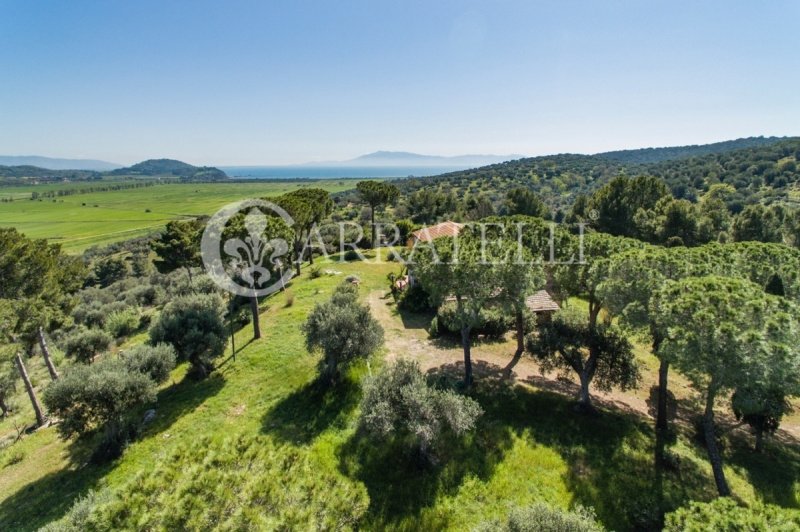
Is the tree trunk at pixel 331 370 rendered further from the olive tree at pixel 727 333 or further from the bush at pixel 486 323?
the olive tree at pixel 727 333

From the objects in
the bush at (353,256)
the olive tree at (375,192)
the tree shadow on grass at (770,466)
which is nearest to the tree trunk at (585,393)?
the tree shadow on grass at (770,466)

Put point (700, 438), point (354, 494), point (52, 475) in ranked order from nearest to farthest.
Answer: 1. point (354, 494)
2. point (52, 475)
3. point (700, 438)

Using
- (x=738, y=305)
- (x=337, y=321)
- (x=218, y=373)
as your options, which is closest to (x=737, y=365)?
(x=738, y=305)

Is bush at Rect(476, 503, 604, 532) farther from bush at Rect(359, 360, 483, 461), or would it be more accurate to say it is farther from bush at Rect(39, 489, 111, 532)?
bush at Rect(39, 489, 111, 532)

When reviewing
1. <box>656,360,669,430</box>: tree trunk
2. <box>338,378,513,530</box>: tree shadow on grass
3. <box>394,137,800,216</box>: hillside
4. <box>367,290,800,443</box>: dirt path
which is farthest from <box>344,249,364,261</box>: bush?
<box>394,137,800,216</box>: hillside

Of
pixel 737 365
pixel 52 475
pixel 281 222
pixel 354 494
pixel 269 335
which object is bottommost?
pixel 52 475

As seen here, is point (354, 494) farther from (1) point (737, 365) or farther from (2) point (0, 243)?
(2) point (0, 243)
